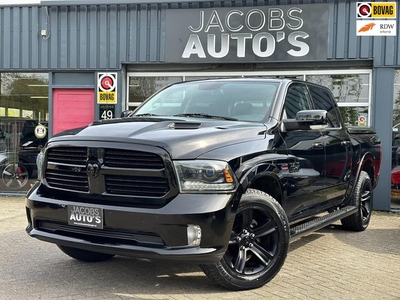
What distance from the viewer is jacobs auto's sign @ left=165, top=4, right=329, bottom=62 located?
9.43 metres

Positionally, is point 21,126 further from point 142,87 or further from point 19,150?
point 142,87

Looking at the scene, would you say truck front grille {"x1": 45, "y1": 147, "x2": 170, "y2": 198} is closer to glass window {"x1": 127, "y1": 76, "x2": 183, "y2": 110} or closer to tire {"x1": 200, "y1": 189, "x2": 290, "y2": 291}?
tire {"x1": 200, "y1": 189, "x2": 290, "y2": 291}

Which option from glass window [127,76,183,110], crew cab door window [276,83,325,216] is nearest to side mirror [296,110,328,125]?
crew cab door window [276,83,325,216]

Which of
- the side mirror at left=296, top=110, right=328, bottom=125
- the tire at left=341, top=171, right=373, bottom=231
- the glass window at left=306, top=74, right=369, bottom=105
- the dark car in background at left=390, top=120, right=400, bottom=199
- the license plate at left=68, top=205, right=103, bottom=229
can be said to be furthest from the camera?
the glass window at left=306, top=74, right=369, bottom=105

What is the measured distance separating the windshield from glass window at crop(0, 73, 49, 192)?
20.1ft

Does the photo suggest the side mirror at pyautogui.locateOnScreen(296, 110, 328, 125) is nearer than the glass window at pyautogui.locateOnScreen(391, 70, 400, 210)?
Yes

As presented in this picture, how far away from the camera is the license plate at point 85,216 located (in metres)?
3.74

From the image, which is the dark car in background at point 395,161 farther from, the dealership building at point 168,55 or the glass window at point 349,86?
the glass window at point 349,86

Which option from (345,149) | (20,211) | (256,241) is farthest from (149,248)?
(20,211)

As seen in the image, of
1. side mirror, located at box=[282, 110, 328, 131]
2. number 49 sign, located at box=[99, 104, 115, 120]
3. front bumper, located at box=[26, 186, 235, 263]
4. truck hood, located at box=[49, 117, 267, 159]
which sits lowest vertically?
front bumper, located at box=[26, 186, 235, 263]

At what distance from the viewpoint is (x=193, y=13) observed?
9969 millimetres

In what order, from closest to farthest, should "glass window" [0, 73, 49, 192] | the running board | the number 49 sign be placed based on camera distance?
1. the running board
2. the number 49 sign
3. "glass window" [0, 73, 49, 192]

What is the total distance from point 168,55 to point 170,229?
7.08 metres

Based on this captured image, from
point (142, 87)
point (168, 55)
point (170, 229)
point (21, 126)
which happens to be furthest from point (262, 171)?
point (21, 126)
